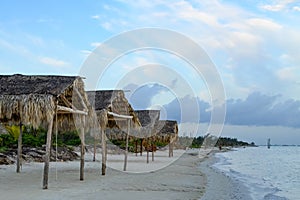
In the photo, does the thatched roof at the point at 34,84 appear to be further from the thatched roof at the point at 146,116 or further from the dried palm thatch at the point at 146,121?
the thatched roof at the point at 146,116

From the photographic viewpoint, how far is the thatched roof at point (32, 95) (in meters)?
8.51

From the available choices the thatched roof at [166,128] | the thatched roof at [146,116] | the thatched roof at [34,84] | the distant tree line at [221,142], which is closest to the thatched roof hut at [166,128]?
the thatched roof at [166,128]

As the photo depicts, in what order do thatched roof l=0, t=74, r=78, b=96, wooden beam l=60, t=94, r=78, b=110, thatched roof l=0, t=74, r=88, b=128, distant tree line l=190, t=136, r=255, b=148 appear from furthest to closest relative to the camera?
distant tree line l=190, t=136, r=255, b=148
wooden beam l=60, t=94, r=78, b=110
thatched roof l=0, t=74, r=78, b=96
thatched roof l=0, t=74, r=88, b=128

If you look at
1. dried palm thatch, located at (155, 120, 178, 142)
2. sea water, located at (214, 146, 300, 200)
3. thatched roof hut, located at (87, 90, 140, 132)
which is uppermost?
thatched roof hut, located at (87, 90, 140, 132)

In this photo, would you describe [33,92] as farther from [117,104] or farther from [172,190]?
[117,104]

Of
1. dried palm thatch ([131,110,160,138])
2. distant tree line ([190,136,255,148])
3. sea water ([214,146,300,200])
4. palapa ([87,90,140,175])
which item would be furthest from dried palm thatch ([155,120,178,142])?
distant tree line ([190,136,255,148])

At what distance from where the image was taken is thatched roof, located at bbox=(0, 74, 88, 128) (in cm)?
851

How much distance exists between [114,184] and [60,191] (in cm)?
215

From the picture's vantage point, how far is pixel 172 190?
31.9 feet

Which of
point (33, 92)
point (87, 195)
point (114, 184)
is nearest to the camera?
Answer: point (87, 195)

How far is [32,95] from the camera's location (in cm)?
861

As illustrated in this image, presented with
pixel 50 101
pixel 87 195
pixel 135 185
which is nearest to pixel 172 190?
pixel 135 185

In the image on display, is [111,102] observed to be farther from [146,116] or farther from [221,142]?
[221,142]

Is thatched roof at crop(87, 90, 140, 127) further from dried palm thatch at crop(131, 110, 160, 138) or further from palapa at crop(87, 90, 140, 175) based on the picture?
dried palm thatch at crop(131, 110, 160, 138)
